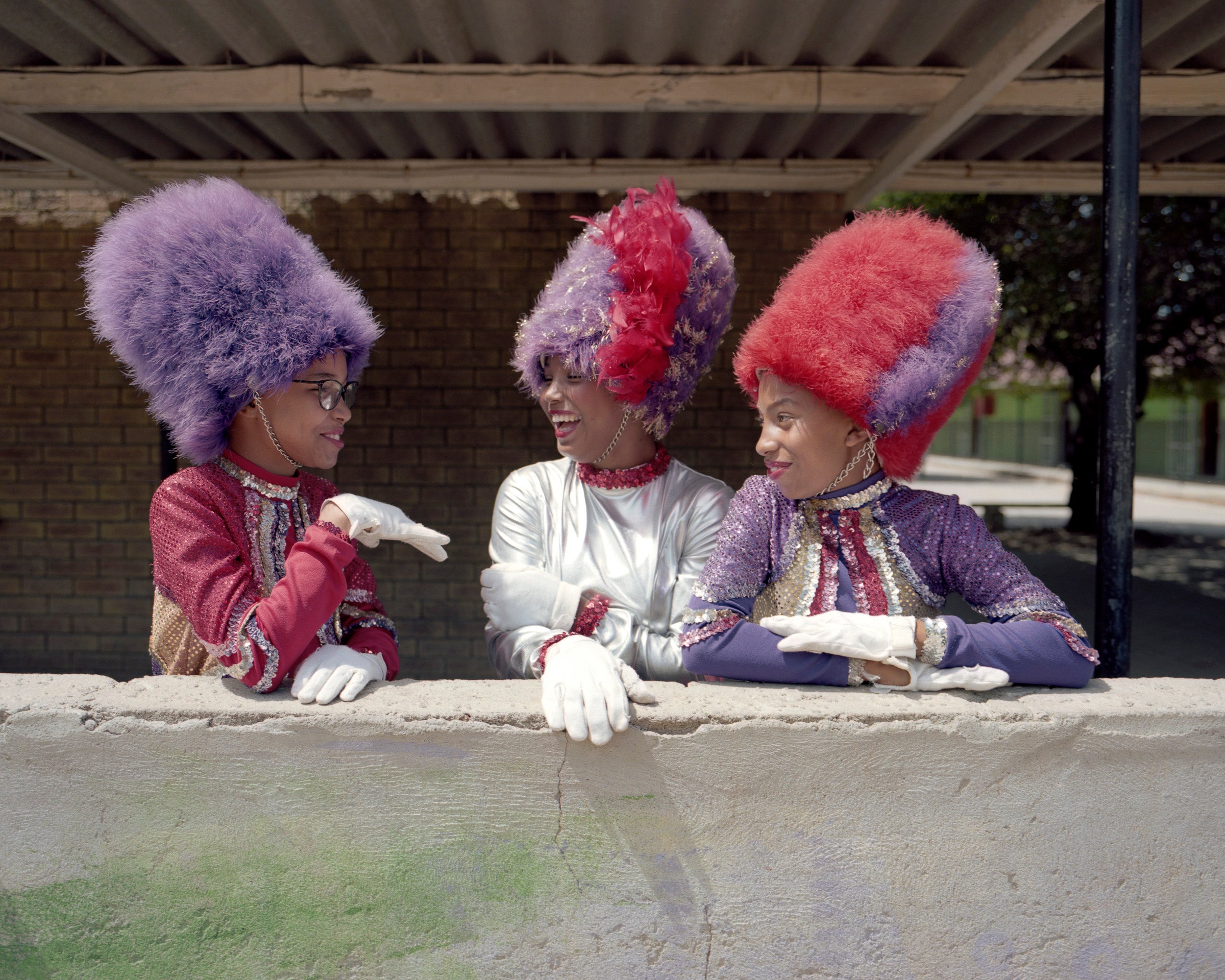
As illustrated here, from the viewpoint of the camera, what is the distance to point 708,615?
2.05 metres

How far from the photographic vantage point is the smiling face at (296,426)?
7.23ft

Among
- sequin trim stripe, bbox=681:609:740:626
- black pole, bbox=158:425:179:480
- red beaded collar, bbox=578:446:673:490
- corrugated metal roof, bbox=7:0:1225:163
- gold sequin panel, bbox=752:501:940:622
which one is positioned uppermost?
corrugated metal roof, bbox=7:0:1225:163

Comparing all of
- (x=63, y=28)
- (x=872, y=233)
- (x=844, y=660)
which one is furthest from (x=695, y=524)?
(x=63, y=28)

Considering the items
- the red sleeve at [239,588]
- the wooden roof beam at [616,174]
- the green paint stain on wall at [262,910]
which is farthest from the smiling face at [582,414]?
the wooden roof beam at [616,174]

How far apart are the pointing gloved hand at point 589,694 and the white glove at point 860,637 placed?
36 centimetres

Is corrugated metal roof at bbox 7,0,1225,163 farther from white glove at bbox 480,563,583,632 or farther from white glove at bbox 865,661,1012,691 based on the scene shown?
white glove at bbox 865,661,1012,691

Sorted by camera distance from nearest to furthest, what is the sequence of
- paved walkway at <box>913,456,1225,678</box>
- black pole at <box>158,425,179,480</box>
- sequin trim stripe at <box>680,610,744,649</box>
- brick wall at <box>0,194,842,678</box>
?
sequin trim stripe at <box>680,610,744,649</box>
black pole at <box>158,425,179,480</box>
brick wall at <box>0,194,842,678</box>
paved walkway at <box>913,456,1225,678</box>

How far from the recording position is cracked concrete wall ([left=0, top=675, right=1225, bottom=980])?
1903 mm

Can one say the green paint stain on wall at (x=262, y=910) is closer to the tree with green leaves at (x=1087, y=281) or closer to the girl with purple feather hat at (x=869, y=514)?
the girl with purple feather hat at (x=869, y=514)

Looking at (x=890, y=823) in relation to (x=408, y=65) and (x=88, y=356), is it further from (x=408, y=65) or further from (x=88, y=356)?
(x=88, y=356)

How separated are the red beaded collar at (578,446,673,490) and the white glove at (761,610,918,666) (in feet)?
2.42

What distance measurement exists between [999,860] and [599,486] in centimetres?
132

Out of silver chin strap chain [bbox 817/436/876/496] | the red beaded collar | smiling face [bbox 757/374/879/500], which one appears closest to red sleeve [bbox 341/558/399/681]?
the red beaded collar

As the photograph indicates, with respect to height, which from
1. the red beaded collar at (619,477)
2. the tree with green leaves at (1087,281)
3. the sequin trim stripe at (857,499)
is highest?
the tree with green leaves at (1087,281)
